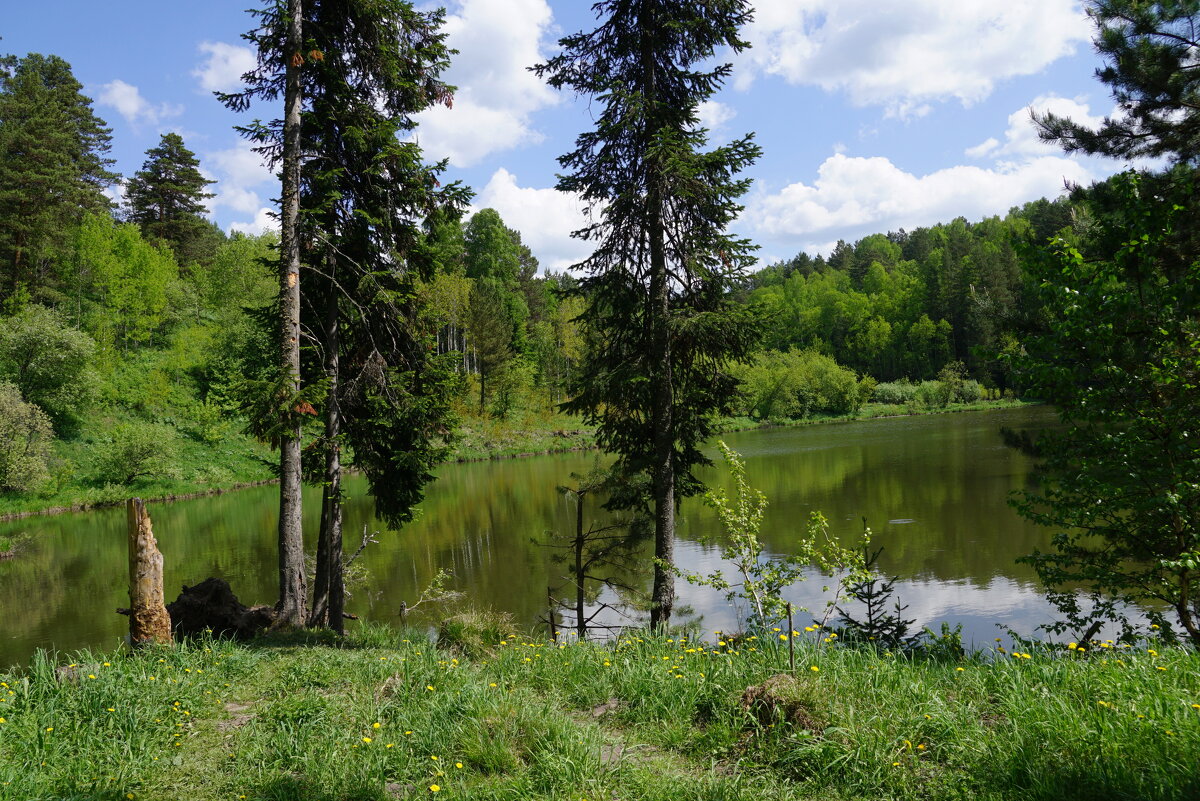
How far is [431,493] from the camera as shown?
1128 inches

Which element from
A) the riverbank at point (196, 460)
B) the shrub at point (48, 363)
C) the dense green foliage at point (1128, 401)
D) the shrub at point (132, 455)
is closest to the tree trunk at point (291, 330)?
the dense green foliage at point (1128, 401)

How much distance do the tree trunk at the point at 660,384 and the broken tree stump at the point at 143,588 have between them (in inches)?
230

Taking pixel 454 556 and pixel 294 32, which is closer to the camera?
pixel 294 32

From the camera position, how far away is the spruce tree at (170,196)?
4584 cm

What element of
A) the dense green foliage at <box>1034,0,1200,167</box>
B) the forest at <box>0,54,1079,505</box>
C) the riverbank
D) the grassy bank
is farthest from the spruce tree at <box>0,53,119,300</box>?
the dense green foliage at <box>1034,0,1200,167</box>

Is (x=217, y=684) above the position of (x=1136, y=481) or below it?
below

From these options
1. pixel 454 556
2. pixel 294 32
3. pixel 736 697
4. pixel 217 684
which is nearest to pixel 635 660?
pixel 736 697

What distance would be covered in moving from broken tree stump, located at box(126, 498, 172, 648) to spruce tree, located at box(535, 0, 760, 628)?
17.1 feet

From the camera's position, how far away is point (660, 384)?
9.60 meters

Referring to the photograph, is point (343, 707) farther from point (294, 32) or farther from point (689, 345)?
point (294, 32)

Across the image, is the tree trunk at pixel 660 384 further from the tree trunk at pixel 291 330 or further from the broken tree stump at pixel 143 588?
the broken tree stump at pixel 143 588

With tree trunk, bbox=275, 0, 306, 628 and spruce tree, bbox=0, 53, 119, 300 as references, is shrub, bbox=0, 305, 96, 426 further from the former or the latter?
tree trunk, bbox=275, 0, 306, 628

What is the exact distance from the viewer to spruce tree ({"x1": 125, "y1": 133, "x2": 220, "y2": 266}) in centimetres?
4584

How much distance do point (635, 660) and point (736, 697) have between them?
127cm
